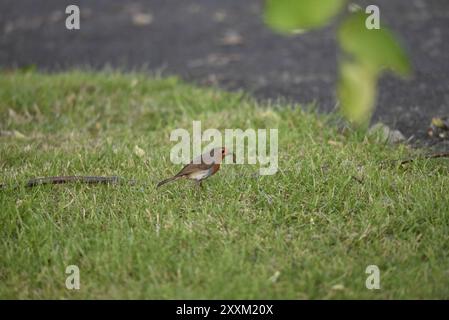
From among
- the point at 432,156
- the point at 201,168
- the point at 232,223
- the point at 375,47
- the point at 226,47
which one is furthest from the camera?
the point at 226,47

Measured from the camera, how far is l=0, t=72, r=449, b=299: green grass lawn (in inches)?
106

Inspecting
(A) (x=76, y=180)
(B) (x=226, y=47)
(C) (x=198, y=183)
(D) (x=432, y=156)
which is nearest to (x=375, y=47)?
(C) (x=198, y=183)

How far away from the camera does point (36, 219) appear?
10.6 feet

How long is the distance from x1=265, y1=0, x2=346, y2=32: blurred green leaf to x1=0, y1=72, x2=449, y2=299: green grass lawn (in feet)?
6.14

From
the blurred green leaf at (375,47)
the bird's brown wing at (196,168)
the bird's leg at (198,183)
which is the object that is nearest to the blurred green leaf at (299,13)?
the blurred green leaf at (375,47)

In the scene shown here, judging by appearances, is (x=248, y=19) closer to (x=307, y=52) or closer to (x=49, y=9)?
(x=307, y=52)

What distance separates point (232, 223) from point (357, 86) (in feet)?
7.36

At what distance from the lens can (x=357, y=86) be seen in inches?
35.5

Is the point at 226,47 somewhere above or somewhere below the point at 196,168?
above

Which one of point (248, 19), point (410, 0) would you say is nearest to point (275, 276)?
point (248, 19)

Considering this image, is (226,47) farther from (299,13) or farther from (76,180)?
(299,13)

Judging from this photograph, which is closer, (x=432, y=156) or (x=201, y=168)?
(x=201, y=168)

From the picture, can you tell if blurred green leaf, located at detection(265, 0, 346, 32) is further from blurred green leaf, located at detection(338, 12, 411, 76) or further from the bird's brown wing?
Result: the bird's brown wing

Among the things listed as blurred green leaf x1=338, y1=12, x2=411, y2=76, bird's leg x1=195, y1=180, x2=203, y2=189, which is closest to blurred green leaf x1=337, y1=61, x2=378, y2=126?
blurred green leaf x1=338, y1=12, x2=411, y2=76
